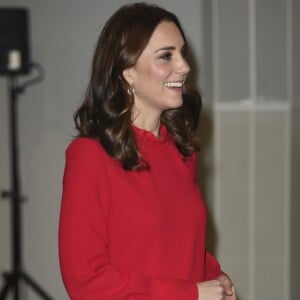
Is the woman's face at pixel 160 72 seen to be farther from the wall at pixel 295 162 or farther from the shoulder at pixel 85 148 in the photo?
the wall at pixel 295 162

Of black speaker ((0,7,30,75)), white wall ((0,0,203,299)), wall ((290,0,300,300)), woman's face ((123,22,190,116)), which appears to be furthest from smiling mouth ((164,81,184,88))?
black speaker ((0,7,30,75))

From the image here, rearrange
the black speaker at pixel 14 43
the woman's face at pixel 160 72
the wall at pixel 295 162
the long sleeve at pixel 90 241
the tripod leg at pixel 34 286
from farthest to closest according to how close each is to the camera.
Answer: the tripod leg at pixel 34 286 → the black speaker at pixel 14 43 → the wall at pixel 295 162 → the woman's face at pixel 160 72 → the long sleeve at pixel 90 241

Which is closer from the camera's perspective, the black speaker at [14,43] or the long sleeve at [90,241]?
the long sleeve at [90,241]

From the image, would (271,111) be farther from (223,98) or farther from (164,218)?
(164,218)

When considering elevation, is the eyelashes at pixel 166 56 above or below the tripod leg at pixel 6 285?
above

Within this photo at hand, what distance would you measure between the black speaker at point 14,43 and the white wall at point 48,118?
90 mm

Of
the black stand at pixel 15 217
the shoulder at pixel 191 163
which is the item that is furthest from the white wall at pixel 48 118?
the shoulder at pixel 191 163

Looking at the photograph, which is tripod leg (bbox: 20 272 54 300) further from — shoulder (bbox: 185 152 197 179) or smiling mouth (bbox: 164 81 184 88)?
smiling mouth (bbox: 164 81 184 88)

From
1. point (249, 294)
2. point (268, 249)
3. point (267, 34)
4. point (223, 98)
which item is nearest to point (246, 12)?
point (267, 34)

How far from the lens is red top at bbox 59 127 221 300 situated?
110 cm

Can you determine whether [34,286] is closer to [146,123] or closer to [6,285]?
[6,285]

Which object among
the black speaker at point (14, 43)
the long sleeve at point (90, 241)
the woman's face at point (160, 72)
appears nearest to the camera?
the long sleeve at point (90, 241)

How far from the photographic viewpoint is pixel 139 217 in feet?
3.80

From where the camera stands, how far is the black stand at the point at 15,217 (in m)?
2.56
